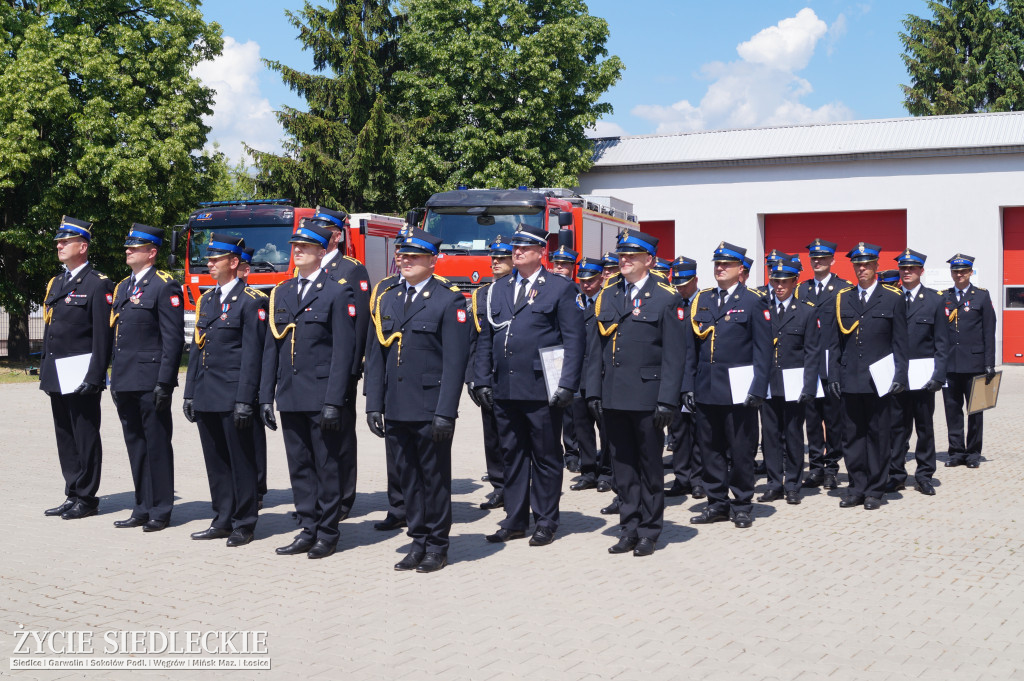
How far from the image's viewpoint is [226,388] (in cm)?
721

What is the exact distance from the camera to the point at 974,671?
180 inches

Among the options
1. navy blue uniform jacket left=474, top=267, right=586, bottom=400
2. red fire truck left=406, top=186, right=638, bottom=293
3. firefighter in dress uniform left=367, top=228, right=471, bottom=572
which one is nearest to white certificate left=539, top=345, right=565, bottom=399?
navy blue uniform jacket left=474, top=267, right=586, bottom=400

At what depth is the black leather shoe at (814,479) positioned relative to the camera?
9.62m

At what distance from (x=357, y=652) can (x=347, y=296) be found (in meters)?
2.80

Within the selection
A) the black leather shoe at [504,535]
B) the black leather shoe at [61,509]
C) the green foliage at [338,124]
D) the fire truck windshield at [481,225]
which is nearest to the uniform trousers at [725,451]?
the black leather shoe at [504,535]

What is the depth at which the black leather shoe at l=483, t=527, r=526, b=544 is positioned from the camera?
7.22 metres

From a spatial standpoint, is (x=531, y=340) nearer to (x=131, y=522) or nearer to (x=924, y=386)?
(x=131, y=522)

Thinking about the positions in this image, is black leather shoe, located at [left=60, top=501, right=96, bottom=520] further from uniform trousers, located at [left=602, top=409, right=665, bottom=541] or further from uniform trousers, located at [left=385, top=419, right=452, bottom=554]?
uniform trousers, located at [left=602, top=409, right=665, bottom=541]

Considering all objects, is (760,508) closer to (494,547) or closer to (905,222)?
(494,547)

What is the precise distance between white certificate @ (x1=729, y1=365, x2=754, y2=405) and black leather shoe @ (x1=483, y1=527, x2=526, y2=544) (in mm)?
1959

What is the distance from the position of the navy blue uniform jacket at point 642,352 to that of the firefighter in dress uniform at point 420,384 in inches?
45.3

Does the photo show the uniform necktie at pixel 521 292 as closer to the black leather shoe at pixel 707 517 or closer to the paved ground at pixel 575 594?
the paved ground at pixel 575 594

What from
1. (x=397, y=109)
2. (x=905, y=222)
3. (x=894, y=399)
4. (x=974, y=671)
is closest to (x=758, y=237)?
(x=905, y=222)

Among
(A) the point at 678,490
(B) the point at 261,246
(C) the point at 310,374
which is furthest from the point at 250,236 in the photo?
(C) the point at 310,374
